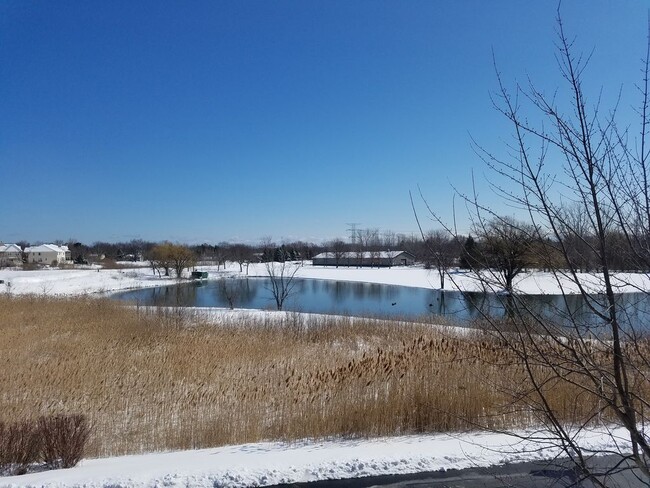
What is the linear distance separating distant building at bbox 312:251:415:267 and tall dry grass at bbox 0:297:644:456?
2573 inches

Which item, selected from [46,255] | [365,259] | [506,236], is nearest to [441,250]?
[506,236]

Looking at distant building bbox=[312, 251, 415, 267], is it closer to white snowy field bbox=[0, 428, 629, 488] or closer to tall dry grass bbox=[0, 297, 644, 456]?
tall dry grass bbox=[0, 297, 644, 456]

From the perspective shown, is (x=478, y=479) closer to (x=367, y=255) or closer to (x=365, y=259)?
(x=365, y=259)

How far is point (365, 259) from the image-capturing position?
83.1 meters

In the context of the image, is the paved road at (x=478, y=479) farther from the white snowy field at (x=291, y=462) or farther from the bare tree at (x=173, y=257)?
the bare tree at (x=173, y=257)

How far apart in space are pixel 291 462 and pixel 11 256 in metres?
99.1

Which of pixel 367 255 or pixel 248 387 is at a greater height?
pixel 367 255

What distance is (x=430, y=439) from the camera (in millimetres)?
5051

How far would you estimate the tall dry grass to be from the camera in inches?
212

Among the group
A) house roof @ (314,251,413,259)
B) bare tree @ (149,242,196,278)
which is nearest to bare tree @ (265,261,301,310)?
bare tree @ (149,242,196,278)

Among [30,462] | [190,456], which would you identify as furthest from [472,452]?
[30,462]

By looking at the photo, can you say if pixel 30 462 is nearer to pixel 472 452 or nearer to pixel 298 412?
pixel 298 412

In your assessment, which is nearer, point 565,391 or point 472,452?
point 472,452

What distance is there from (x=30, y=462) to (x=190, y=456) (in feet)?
5.34
